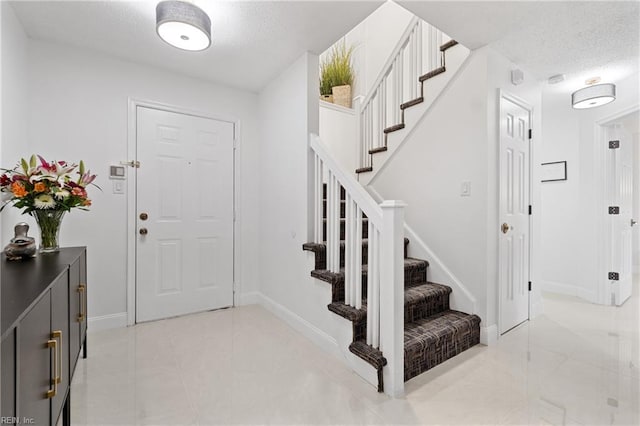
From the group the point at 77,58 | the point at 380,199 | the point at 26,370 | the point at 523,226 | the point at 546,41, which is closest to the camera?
the point at 26,370

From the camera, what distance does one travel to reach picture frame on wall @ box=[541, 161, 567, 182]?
3752 mm

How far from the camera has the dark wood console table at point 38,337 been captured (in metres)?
0.77

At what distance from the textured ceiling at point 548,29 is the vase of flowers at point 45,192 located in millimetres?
2381

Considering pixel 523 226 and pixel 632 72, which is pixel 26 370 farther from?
pixel 632 72

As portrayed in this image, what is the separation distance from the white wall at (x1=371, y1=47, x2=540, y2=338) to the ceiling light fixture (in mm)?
544

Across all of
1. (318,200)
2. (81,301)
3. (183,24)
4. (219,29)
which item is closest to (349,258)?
(318,200)

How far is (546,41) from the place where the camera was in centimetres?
232

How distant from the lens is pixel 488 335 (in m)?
2.37

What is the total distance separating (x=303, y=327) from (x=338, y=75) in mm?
3320

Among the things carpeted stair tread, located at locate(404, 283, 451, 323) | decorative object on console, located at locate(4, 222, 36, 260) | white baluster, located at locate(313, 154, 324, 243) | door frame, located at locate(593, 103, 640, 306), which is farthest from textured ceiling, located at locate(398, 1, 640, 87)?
decorative object on console, located at locate(4, 222, 36, 260)

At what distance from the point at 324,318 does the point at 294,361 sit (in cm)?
38

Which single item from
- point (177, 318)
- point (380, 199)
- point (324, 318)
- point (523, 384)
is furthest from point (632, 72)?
point (177, 318)

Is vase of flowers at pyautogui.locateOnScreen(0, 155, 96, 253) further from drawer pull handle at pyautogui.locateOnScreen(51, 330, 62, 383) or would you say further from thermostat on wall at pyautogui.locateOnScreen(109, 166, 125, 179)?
drawer pull handle at pyautogui.locateOnScreen(51, 330, 62, 383)

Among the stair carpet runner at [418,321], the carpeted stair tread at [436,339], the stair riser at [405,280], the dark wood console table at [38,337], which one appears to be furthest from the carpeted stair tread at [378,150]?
the dark wood console table at [38,337]
